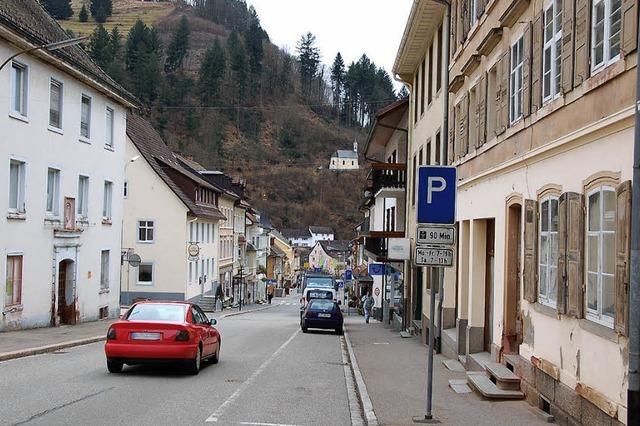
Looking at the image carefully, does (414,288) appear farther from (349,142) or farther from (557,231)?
(349,142)

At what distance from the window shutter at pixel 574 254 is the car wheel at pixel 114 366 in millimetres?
8612

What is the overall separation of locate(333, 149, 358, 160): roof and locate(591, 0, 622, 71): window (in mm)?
141114

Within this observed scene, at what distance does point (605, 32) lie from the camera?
8961 mm

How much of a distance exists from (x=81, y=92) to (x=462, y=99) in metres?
15.7

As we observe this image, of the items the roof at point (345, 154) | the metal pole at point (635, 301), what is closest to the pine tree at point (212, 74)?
Answer: the roof at point (345, 154)

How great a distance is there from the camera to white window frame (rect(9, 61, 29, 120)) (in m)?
23.6

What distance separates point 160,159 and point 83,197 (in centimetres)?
2141

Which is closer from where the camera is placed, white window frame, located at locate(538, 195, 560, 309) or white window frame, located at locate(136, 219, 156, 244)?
white window frame, located at locate(538, 195, 560, 309)

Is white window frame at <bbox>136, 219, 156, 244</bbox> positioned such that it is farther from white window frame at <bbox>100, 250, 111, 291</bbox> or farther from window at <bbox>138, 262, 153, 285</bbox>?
white window frame at <bbox>100, 250, 111, 291</bbox>

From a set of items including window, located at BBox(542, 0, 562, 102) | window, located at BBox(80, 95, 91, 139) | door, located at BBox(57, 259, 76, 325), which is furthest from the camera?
window, located at BBox(80, 95, 91, 139)

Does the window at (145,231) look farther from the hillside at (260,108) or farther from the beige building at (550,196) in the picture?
the hillside at (260,108)

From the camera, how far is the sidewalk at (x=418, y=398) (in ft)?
35.5

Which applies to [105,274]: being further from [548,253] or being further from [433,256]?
[433,256]

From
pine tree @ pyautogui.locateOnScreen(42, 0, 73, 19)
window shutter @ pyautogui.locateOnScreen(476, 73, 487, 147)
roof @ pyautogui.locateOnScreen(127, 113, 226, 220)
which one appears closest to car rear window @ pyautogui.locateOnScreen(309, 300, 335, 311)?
window shutter @ pyautogui.locateOnScreen(476, 73, 487, 147)
